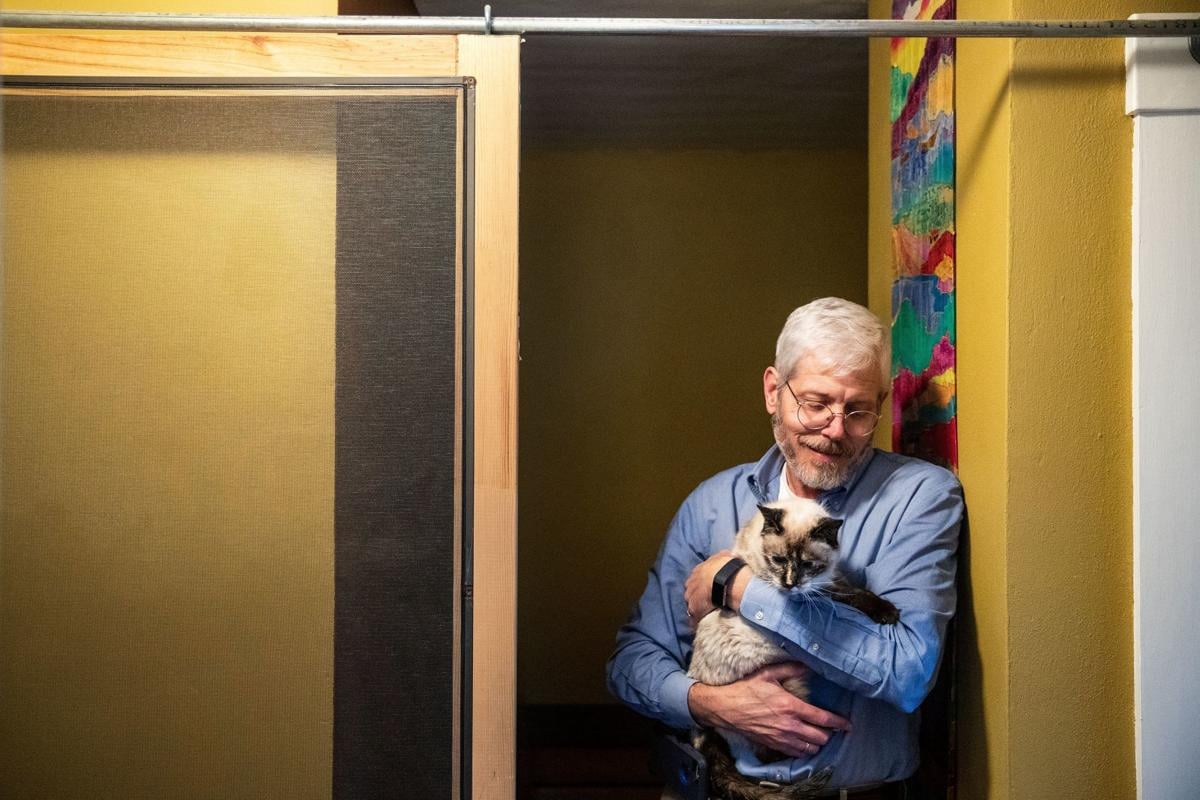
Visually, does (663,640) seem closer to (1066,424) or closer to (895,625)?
(895,625)

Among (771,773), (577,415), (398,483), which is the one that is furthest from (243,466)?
(577,415)

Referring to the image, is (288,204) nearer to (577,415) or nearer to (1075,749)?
(1075,749)

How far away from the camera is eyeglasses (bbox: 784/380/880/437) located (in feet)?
5.16

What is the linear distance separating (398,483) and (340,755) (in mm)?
423

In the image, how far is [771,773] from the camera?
5.03 ft

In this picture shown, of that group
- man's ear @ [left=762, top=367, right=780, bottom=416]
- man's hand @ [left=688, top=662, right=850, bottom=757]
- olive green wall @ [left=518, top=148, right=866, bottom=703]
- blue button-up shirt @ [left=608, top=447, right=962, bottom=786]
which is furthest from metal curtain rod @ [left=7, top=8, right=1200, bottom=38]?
olive green wall @ [left=518, top=148, right=866, bottom=703]

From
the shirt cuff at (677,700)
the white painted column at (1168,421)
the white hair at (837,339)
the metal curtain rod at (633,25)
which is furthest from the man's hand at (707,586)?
the metal curtain rod at (633,25)

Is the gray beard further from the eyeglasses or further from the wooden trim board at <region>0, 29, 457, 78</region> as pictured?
the wooden trim board at <region>0, 29, 457, 78</region>

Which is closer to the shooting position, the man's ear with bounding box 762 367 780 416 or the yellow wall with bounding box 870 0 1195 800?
the yellow wall with bounding box 870 0 1195 800

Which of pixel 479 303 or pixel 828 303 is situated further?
pixel 828 303

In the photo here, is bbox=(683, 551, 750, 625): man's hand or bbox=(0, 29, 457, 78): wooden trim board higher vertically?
bbox=(0, 29, 457, 78): wooden trim board

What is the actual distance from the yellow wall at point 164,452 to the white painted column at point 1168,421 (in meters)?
1.25

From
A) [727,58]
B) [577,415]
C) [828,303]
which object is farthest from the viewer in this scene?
[577,415]

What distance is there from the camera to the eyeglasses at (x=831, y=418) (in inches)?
61.9
